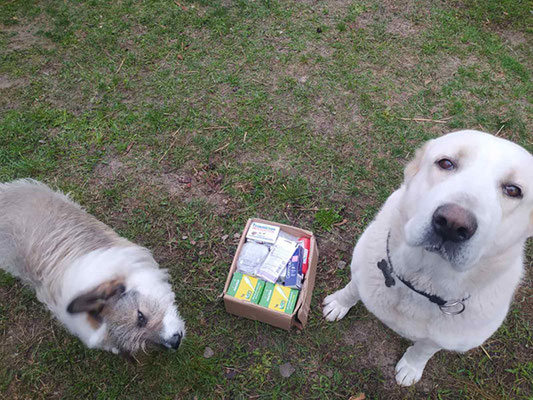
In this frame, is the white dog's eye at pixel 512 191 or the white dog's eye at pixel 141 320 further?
the white dog's eye at pixel 141 320

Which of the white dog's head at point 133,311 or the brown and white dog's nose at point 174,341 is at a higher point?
the white dog's head at point 133,311

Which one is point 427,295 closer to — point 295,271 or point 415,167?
point 415,167

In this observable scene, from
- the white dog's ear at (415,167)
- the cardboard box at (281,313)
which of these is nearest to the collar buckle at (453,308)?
the white dog's ear at (415,167)

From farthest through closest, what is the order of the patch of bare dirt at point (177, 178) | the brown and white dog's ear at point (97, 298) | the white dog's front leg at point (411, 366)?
the patch of bare dirt at point (177, 178) → the white dog's front leg at point (411, 366) → the brown and white dog's ear at point (97, 298)

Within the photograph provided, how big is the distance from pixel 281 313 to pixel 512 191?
6.03 feet

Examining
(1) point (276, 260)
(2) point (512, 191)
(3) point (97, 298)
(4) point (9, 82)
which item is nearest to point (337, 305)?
(1) point (276, 260)

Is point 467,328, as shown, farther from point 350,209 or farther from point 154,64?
point 154,64

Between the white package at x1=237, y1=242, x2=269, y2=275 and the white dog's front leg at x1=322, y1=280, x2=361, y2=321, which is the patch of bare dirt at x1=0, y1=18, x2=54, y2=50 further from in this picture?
the white dog's front leg at x1=322, y1=280, x2=361, y2=321

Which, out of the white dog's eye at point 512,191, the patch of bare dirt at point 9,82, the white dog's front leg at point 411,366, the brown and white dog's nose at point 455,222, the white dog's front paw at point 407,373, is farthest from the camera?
the patch of bare dirt at point 9,82

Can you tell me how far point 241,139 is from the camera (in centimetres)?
434

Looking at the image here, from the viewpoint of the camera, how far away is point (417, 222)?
1682mm

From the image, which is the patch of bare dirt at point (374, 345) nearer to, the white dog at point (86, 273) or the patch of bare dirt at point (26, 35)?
the white dog at point (86, 273)

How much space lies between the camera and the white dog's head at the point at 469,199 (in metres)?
1.56

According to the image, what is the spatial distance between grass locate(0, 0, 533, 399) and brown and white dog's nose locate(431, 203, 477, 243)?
6.20 feet
